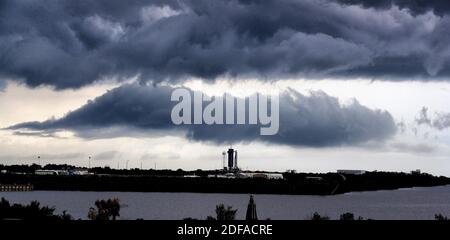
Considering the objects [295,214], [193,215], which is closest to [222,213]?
[193,215]

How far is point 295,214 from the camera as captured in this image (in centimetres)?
13875
